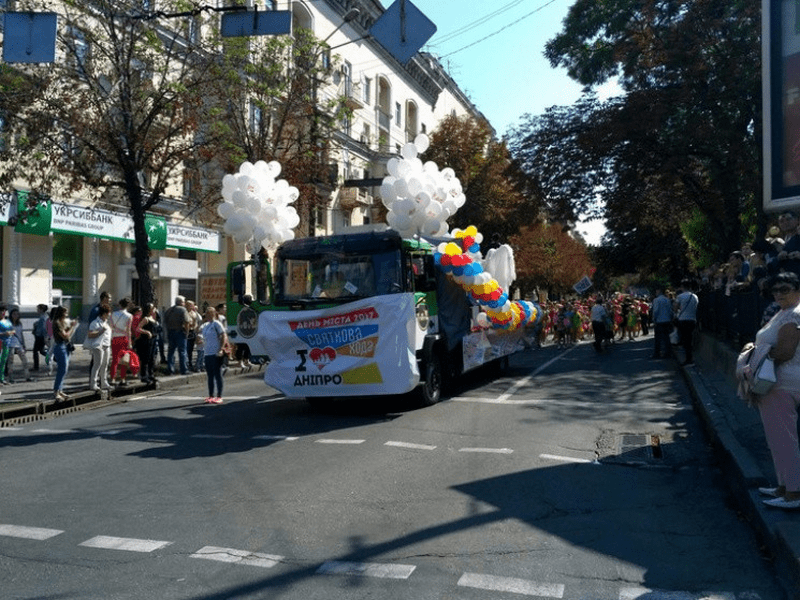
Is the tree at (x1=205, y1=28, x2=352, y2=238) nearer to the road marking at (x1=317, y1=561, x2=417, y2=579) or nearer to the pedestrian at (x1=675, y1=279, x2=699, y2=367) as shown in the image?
the pedestrian at (x1=675, y1=279, x2=699, y2=367)

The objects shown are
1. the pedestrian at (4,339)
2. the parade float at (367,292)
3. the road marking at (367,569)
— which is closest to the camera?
the road marking at (367,569)

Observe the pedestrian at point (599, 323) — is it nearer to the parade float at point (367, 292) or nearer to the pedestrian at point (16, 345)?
the parade float at point (367, 292)

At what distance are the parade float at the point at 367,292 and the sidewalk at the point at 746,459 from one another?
3847 millimetres

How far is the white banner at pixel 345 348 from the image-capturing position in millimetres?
11023

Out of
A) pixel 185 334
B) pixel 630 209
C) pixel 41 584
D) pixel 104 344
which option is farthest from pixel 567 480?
pixel 630 209

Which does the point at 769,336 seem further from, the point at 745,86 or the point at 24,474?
the point at 745,86

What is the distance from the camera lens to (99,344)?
14.0 meters

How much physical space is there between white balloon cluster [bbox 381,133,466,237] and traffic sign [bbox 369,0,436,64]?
6.09 feet

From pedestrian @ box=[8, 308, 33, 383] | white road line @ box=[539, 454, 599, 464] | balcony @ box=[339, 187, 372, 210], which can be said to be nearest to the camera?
white road line @ box=[539, 454, 599, 464]

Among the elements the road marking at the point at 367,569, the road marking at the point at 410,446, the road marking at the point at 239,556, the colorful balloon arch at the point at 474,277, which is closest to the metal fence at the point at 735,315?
the colorful balloon arch at the point at 474,277

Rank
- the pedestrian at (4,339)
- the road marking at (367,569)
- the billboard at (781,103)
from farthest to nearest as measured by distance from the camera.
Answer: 1. the pedestrian at (4,339)
2. the billboard at (781,103)
3. the road marking at (367,569)

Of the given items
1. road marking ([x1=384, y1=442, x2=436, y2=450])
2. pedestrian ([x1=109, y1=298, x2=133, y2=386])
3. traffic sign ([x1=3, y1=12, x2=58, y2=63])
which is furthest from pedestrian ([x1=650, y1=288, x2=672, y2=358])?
traffic sign ([x1=3, y1=12, x2=58, y2=63])

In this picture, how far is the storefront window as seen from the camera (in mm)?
24328

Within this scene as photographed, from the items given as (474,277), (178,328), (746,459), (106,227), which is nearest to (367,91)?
(106,227)
